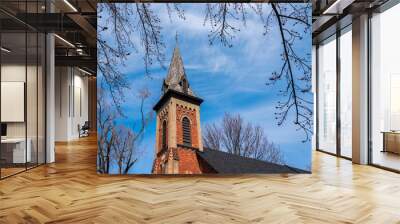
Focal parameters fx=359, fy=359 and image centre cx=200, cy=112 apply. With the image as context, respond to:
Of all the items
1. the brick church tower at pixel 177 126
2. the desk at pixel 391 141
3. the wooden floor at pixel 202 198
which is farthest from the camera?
the desk at pixel 391 141

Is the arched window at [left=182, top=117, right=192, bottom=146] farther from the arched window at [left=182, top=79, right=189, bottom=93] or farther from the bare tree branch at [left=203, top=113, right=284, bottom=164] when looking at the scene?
the arched window at [left=182, top=79, right=189, bottom=93]

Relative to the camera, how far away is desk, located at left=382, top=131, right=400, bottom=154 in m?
7.00

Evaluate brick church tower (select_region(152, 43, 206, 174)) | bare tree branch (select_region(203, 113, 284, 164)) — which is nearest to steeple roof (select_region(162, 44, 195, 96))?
brick church tower (select_region(152, 43, 206, 174))

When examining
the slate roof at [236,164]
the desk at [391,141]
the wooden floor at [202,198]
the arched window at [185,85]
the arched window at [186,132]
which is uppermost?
the arched window at [185,85]

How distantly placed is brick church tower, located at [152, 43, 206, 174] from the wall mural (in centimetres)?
2

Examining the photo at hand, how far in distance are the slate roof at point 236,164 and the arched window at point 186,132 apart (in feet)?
0.85

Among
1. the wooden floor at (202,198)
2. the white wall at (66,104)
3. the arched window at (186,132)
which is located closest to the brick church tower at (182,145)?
the arched window at (186,132)

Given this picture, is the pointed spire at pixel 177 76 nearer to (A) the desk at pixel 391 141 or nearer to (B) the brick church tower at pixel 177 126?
(B) the brick church tower at pixel 177 126

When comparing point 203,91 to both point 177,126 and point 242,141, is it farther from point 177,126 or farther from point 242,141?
point 242,141

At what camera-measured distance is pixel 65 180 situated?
19.8 feet

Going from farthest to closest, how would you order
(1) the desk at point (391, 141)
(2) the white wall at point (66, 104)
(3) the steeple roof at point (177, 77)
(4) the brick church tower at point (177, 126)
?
1. (2) the white wall at point (66, 104)
2. (1) the desk at point (391, 141)
3. (3) the steeple roof at point (177, 77)
4. (4) the brick church tower at point (177, 126)

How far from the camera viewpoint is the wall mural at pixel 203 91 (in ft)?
20.4

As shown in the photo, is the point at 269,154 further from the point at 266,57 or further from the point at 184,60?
the point at 184,60

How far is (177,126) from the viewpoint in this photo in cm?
616
